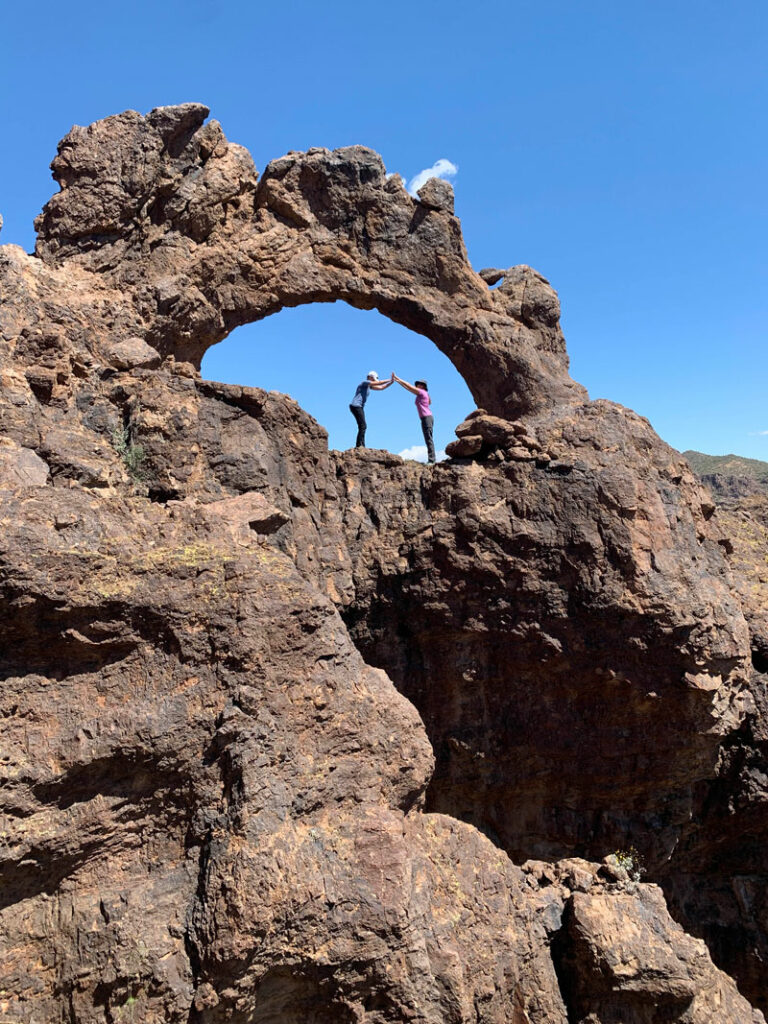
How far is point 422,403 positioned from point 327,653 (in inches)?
250

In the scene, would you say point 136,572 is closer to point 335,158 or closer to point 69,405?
point 69,405

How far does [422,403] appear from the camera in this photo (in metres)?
11.9

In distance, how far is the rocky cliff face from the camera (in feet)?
17.5

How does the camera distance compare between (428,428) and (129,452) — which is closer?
(129,452)

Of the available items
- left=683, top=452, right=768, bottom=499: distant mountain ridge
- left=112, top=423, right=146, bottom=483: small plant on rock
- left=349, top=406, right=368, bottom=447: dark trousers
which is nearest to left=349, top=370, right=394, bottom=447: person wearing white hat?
left=349, top=406, right=368, bottom=447: dark trousers

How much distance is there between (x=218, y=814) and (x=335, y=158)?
10.1 meters

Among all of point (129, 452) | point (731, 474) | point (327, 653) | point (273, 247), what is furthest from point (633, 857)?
point (731, 474)

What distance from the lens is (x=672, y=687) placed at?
28.7 feet

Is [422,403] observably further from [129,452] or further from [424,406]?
[129,452]

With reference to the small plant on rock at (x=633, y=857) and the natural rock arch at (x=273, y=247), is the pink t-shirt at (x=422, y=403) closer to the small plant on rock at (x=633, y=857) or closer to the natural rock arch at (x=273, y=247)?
the natural rock arch at (x=273, y=247)

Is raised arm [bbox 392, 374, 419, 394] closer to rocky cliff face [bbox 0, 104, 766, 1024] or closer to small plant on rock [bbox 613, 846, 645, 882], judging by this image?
rocky cliff face [bbox 0, 104, 766, 1024]

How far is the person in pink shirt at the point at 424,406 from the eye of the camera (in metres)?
11.7

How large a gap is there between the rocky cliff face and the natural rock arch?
0.17ft

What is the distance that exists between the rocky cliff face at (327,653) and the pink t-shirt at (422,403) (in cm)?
106
